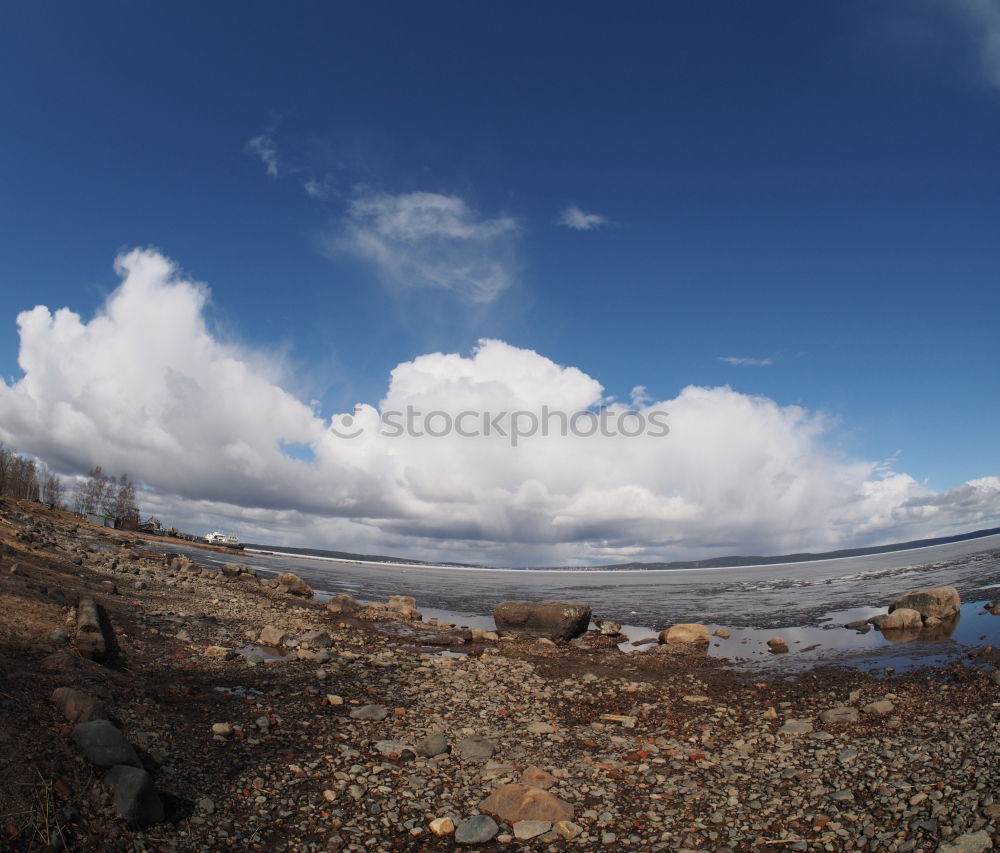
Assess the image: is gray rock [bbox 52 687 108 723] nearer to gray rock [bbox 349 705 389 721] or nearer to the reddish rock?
gray rock [bbox 349 705 389 721]

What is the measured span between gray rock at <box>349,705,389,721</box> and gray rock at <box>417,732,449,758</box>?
1609 mm

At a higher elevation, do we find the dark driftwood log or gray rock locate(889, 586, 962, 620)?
the dark driftwood log

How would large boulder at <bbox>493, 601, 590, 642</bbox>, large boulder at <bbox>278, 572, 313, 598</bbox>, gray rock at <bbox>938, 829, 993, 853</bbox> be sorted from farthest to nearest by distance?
large boulder at <bbox>278, 572, 313, 598</bbox> < large boulder at <bbox>493, 601, 590, 642</bbox> < gray rock at <bbox>938, 829, 993, 853</bbox>

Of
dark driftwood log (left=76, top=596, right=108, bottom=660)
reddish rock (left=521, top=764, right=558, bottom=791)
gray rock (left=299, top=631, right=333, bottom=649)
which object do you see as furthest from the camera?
gray rock (left=299, top=631, right=333, bottom=649)

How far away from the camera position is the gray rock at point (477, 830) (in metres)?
7.30

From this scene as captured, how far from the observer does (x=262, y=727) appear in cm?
1002

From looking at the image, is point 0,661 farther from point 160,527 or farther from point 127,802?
point 160,527

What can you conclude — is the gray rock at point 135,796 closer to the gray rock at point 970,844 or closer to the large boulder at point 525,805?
the large boulder at point 525,805

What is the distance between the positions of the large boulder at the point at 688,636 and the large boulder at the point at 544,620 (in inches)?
152

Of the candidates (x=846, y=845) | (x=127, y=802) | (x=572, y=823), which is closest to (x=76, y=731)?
(x=127, y=802)

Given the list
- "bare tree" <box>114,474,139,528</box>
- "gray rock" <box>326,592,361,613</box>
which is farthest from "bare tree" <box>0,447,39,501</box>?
"gray rock" <box>326,592,361,613</box>

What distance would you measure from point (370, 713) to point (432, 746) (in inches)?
90.4

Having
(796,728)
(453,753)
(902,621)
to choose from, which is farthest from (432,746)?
(902,621)

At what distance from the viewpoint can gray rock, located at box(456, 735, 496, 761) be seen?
991 cm
